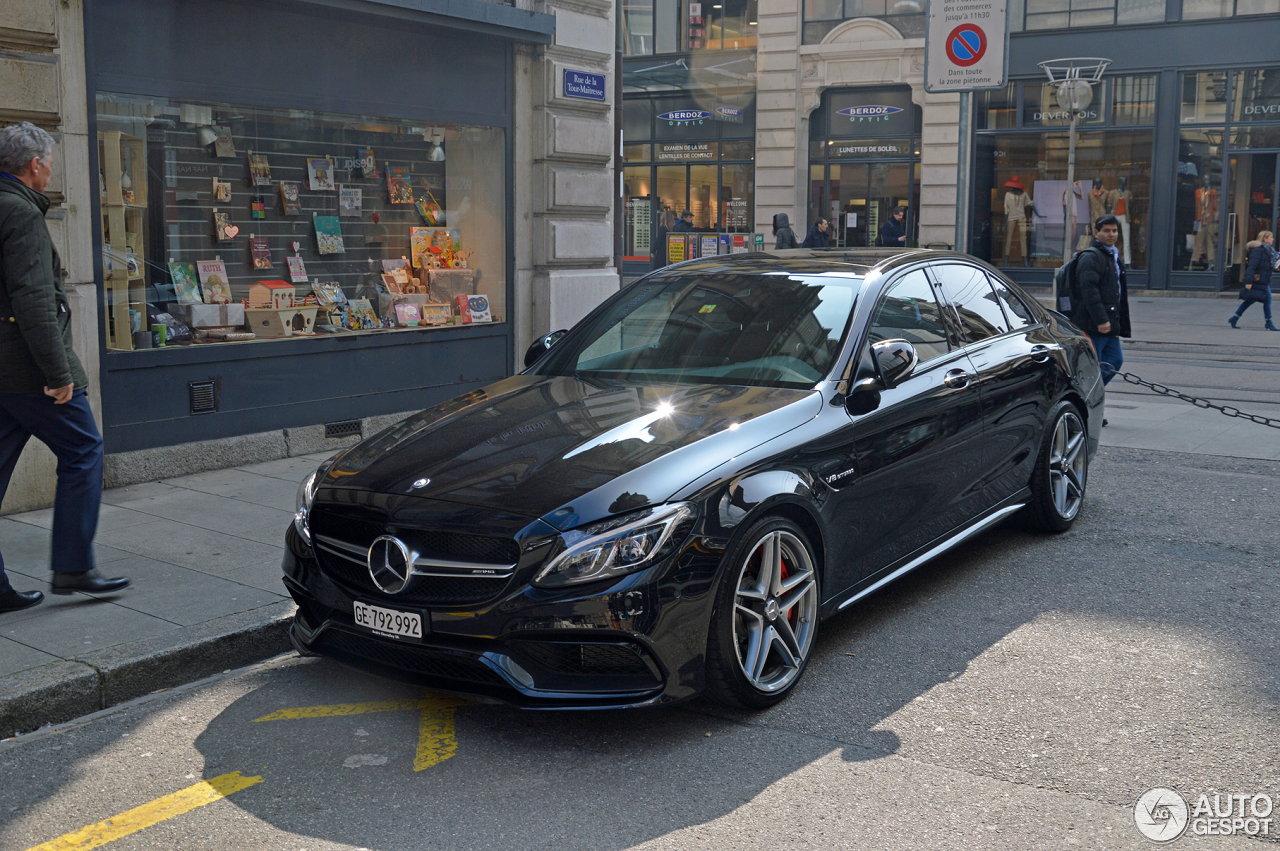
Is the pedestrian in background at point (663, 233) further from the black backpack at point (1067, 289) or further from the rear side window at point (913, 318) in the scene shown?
the rear side window at point (913, 318)

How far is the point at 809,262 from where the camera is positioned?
558cm

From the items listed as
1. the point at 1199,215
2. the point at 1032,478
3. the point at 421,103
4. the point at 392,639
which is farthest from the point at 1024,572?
the point at 1199,215

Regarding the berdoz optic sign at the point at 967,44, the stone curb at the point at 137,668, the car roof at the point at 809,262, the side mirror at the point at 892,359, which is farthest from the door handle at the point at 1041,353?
the berdoz optic sign at the point at 967,44

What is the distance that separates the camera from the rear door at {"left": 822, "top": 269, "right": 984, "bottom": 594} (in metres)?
4.66

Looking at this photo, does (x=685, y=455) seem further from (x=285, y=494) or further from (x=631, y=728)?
(x=285, y=494)

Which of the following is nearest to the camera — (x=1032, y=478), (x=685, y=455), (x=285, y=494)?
(x=685, y=455)

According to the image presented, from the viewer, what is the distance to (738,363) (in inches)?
196

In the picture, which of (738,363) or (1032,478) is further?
(1032,478)

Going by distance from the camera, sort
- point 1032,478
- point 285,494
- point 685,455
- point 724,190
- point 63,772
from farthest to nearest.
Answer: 1. point 724,190
2. point 285,494
3. point 1032,478
4. point 685,455
5. point 63,772

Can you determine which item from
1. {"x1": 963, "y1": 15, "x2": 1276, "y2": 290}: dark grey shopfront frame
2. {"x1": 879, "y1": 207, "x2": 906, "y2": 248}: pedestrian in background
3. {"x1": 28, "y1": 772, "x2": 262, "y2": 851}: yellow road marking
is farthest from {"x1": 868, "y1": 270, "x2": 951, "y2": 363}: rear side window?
{"x1": 963, "y1": 15, "x2": 1276, "y2": 290}: dark grey shopfront frame

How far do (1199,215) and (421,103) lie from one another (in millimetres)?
19234

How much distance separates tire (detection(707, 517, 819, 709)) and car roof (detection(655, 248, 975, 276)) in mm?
1550

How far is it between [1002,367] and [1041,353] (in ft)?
1.92

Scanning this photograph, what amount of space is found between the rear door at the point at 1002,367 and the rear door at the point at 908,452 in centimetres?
14
